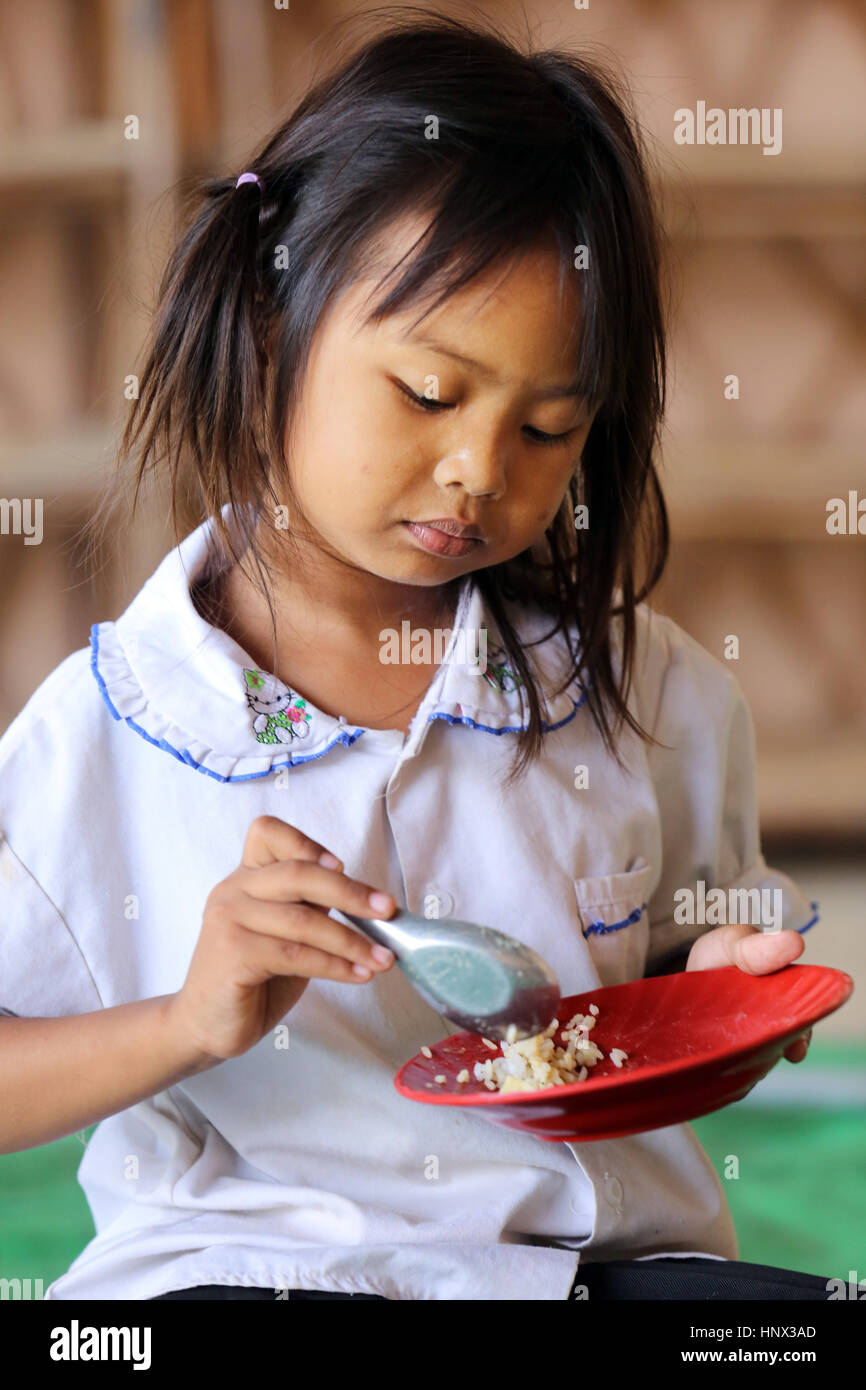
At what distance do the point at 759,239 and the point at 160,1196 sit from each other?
1.32 m

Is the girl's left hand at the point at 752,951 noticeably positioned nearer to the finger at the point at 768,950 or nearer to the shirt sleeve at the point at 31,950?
the finger at the point at 768,950

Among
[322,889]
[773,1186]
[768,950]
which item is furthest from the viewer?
[773,1186]

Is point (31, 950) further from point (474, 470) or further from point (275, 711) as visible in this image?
point (474, 470)

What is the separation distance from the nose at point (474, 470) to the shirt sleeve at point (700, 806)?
0.21m

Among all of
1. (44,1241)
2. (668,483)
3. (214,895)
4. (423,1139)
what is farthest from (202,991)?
(668,483)

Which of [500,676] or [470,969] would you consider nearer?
[470,969]

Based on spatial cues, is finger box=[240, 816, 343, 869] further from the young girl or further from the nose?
the nose

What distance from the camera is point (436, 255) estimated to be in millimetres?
506

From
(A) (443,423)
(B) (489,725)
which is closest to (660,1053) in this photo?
(B) (489,725)

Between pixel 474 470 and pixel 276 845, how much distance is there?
0.16 m

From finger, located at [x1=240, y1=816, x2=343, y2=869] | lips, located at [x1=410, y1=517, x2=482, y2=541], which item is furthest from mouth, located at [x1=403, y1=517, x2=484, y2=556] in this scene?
finger, located at [x1=240, y1=816, x2=343, y2=869]

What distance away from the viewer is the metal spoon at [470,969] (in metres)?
0.45

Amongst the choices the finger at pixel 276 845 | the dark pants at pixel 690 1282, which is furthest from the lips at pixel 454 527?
the dark pants at pixel 690 1282

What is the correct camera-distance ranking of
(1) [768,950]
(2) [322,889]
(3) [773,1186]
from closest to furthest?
(2) [322,889] → (1) [768,950] → (3) [773,1186]
